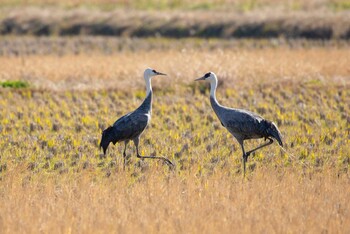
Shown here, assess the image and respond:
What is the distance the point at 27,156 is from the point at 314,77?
8.41m

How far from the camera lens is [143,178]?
10.1m

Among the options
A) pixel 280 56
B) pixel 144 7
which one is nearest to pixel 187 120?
pixel 280 56

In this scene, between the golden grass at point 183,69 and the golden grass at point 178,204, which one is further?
the golden grass at point 183,69

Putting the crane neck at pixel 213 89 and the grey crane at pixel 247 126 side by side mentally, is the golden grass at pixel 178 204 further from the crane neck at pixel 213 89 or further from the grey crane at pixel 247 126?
the crane neck at pixel 213 89

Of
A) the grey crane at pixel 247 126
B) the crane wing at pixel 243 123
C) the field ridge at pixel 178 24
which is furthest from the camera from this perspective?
the field ridge at pixel 178 24

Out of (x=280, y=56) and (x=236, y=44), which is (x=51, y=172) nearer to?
(x=280, y=56)

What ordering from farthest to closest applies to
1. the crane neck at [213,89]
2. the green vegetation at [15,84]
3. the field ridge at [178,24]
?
the field ridge at [178,24], the green vegetation at [15,84], the crane neck at [213,89]

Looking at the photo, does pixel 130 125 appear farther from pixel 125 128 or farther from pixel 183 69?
pixel 183 69

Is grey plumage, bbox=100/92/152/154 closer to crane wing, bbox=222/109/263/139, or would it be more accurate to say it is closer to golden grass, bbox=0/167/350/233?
golden grass, bbox=0/167/350/233

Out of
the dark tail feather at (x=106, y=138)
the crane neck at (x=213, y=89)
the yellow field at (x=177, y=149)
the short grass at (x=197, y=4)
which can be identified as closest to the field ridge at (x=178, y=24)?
the short grass at (x=197, y=4)

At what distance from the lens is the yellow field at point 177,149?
8.03 m

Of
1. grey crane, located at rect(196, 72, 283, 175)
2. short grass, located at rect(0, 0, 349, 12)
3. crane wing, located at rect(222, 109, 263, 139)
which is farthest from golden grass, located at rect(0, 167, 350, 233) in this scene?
short grass, located at rect(0, 0, 349, 12)

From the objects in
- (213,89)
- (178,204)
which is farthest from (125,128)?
(178,204)

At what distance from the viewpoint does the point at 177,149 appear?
1194cm
